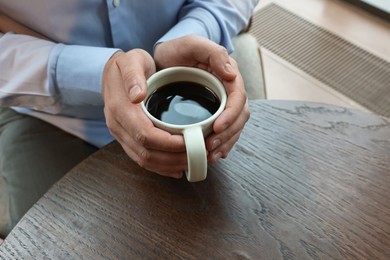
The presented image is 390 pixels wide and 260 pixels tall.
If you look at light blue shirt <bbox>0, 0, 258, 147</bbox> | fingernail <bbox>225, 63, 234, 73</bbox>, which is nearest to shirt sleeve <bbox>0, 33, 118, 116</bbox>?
light blue shirt <bbox>0, 0, 258, 147</bbox>

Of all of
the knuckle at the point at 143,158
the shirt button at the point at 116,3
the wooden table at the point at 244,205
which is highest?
the shirt button at the point at 116,3

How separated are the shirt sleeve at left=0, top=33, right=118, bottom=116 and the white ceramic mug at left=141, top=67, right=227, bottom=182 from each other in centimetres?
16

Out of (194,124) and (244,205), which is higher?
(194,124)

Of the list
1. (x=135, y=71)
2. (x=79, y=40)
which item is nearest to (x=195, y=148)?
(x=135, y=71)

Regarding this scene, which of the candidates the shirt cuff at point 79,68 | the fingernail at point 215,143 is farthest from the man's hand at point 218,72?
the shirt cuff at point 79,68

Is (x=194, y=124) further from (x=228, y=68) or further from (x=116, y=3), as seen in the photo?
(x=116, y=3)

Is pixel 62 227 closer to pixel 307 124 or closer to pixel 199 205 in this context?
pixel 199 205

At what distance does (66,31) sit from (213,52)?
12.3 inches

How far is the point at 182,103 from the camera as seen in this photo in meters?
0.55

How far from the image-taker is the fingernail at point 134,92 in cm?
49

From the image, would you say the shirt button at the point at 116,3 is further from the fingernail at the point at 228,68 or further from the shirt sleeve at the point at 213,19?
the fingernail at the point at 228,68

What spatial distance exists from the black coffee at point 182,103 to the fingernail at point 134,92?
4 cm

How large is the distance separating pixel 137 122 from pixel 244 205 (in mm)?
202

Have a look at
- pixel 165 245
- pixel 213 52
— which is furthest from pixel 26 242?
pixel 213 52
